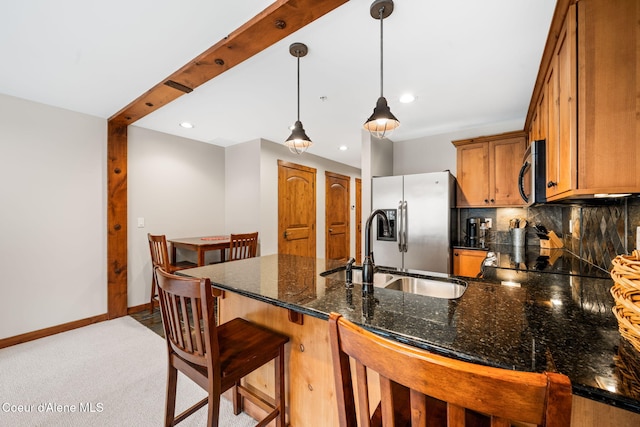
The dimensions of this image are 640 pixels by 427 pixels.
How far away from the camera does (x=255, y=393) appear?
1650 mm

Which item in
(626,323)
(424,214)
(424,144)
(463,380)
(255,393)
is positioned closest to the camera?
(463,380)

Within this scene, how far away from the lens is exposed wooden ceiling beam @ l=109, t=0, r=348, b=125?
55.9 inches

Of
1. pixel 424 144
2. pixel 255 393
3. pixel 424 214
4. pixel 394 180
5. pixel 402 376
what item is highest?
pixel 424 144

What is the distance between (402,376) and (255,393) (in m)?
1.46

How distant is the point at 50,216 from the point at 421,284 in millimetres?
3552

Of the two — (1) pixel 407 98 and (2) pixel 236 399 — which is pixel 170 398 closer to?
(2) pixel 236 399

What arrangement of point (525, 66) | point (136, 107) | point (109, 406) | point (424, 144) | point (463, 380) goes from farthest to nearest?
1. point (424, 144)
2. point (136, 107)
3. point (525, 66)
4. point (109, 406)
5. point (463, 380)

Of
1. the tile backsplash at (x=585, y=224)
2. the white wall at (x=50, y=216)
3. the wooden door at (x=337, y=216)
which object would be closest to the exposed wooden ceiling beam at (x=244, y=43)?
the white wall at (x=50, y=216)

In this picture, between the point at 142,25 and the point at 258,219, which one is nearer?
the point at 142,25

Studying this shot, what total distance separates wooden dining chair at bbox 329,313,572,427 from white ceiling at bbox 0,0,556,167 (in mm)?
1681

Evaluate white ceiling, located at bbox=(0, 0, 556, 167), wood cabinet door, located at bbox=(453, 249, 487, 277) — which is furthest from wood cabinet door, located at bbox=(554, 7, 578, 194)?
wood cabinet door, located at bbox=(453, 249, 487, 277)

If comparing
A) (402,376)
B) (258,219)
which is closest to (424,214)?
(258,219)

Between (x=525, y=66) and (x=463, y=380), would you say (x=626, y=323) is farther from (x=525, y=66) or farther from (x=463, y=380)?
(x=525, y=66)

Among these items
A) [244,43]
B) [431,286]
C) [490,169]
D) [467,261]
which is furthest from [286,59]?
[467,261]
